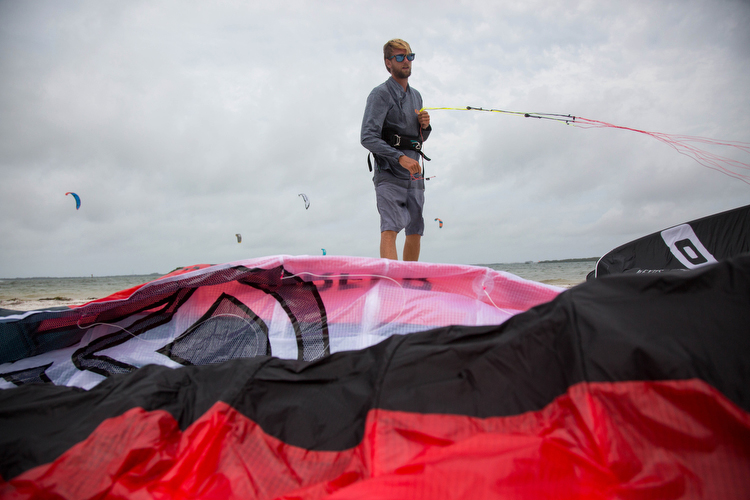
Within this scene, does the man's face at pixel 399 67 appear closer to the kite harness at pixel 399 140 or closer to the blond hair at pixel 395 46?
the blond hair at pixel 395 46

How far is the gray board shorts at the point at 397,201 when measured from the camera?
2973 mm

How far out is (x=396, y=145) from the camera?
308cm

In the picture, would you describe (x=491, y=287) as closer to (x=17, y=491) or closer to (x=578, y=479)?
(x=578, y=479)

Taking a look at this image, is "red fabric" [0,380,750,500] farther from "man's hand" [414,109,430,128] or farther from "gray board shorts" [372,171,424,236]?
"man's hand" [414,109,430,128]

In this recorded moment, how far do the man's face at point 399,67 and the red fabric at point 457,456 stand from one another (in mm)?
2906

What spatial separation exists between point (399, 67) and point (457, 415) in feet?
9.55

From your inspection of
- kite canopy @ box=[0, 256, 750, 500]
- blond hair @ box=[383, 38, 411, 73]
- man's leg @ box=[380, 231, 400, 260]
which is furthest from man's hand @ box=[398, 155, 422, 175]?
kite canopy @ box=[0, 256, 750, 500]

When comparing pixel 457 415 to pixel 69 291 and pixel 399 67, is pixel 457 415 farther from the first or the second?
pixel 69 291

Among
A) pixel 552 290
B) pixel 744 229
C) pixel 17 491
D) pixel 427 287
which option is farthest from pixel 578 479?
pixel 744 229

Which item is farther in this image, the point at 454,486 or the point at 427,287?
the point at 427,287

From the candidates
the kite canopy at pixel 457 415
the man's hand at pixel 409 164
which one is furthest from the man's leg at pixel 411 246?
the kite canopy at pixel 457 415

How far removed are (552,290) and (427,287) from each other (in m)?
0.59

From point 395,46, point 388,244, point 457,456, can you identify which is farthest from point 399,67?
point 457,456

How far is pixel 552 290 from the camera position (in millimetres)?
1599
